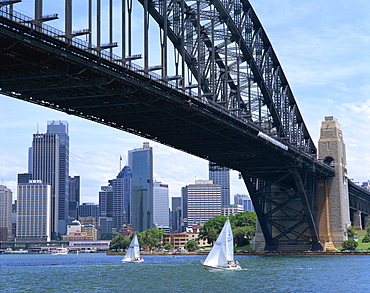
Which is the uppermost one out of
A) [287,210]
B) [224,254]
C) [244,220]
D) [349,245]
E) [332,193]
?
[332,193]

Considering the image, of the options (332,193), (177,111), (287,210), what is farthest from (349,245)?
(177,111)

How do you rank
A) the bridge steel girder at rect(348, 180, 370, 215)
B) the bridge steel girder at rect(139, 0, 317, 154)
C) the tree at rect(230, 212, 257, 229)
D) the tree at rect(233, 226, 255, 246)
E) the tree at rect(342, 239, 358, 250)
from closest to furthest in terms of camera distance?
the bridge steel girder at rect(139, 0, 317, 154)
the tree at rect(342, 239, 358, 250)
the bridge steel girder at rect(348, 180, 370, 215)
the tree at rect(233, 226, 255, 246)
the tree at rect(230, 212, 257, 229)

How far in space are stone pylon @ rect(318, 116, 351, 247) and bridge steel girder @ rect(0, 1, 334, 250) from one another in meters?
2.39

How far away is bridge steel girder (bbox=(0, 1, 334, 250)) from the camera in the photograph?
157 ft

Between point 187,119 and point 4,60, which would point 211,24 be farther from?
point 4,60

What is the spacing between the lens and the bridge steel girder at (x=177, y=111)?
47781 mm

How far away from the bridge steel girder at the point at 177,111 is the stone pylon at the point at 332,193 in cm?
239

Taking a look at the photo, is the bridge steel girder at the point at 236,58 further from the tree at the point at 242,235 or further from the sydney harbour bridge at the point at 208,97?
the tree at the point at 242,235

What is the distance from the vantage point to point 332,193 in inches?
4587

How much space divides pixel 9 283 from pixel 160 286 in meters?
15.5

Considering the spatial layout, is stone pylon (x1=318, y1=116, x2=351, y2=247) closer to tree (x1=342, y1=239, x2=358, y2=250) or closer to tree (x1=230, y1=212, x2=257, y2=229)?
tree (x1=342, y1=239, x2=358, y2=250)

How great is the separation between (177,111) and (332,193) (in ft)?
184

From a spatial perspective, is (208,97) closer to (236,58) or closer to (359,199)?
(236,58)

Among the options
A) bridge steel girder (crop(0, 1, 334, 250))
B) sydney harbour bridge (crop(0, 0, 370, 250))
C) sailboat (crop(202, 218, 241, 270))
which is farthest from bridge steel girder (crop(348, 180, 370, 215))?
sailboat (crop(202, 218, 241, 270))
